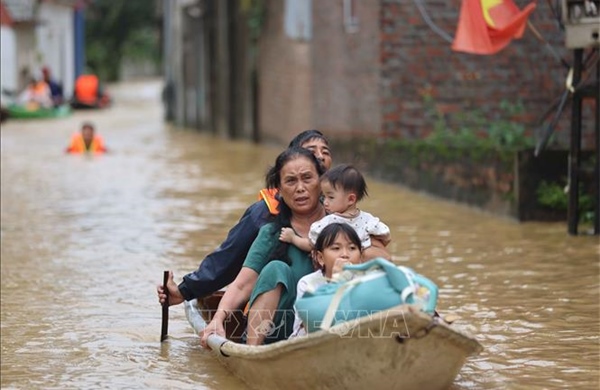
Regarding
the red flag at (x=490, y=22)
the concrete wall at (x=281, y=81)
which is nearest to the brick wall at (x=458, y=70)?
the red flag at (x=490, y=22)

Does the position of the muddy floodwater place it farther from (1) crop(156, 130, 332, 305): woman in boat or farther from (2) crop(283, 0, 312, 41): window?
(2) crop(283, 0, 312, 41): window

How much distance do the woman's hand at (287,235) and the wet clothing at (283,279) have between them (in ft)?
0.22

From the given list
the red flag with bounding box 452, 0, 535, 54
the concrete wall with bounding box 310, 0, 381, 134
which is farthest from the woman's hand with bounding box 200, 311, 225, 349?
the concrete wall with bounding box 310, 0, 381, 134

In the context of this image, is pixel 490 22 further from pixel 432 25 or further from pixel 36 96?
pixel 36 96

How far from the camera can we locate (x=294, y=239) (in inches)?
273

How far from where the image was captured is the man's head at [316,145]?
7.54m

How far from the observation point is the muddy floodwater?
727 centimetres

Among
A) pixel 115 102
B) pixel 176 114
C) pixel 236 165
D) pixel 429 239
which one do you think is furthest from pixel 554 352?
pixel 115 102

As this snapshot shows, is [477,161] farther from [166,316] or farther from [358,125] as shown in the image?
[166,316]

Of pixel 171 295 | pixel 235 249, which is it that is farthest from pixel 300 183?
pixel 171 295

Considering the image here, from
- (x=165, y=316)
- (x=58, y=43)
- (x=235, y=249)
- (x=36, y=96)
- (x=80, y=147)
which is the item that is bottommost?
(x=36, y=96)

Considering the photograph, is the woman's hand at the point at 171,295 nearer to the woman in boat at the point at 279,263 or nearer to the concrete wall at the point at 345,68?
the woman in boat at the point at 279,263

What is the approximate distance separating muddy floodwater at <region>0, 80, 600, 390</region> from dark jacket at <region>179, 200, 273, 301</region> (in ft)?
1.22

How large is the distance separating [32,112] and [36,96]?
1.82 metres
